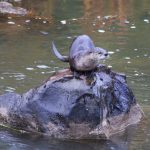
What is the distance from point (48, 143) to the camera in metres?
5.70

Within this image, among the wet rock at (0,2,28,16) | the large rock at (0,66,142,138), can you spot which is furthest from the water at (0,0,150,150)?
the wet rock at (0,2,28,16)

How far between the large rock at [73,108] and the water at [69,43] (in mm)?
140

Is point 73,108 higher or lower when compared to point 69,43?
higher

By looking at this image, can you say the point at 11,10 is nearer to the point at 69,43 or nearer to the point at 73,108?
the point at 69,43

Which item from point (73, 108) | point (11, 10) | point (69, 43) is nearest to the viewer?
point (73, 108)

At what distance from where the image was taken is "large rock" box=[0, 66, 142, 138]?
19.1 ft

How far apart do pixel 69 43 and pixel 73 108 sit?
463cm

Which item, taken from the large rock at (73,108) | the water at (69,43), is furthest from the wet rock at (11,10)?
the large rock at (73,108)

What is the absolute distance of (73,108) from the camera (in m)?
5.82

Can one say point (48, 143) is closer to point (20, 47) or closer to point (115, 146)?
point (115, 146)

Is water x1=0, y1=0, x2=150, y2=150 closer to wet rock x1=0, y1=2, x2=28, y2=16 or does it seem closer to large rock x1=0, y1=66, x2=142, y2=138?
large rock x1=0, y1=66, x2=142, y2=138

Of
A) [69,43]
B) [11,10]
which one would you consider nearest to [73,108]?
[69,43]

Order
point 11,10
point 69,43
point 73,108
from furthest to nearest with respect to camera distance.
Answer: point 11,10
point 69,43
point 73,108

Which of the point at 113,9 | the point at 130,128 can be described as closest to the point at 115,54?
the point at 130,128
